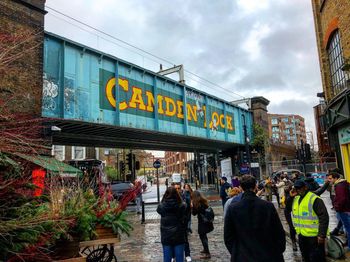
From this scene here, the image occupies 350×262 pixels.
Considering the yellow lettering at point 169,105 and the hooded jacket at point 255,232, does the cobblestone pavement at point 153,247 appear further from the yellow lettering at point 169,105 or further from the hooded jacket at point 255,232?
the yellow lettering at point 169,105

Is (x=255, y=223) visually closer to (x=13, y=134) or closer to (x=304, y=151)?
(x=13, y=134)

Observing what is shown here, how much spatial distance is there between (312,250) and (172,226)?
2166mm

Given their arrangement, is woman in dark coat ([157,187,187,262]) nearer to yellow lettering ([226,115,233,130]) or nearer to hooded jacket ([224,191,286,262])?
hooded jacket ([224,191,286,262])

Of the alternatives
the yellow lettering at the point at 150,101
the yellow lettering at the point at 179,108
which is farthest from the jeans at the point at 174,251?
the yellow lettering at the point at 179,108

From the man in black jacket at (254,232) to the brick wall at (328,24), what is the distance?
998cm

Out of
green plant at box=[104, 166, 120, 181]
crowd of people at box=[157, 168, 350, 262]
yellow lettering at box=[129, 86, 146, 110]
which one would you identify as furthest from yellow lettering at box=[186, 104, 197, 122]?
green plant at box=[104, 166, 120, 181]

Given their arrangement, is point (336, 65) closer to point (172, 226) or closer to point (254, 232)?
point (172, 226)

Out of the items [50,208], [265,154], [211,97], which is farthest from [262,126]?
[50,208]

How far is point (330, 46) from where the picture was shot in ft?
47.3

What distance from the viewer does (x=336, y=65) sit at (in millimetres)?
13875

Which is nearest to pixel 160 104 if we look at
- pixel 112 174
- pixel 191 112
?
pixel 191 112

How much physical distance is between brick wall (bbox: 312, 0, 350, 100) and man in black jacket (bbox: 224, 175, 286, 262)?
32.7ft

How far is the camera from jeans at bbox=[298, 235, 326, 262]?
463 cm

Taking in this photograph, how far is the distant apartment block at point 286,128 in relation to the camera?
12056 cm
